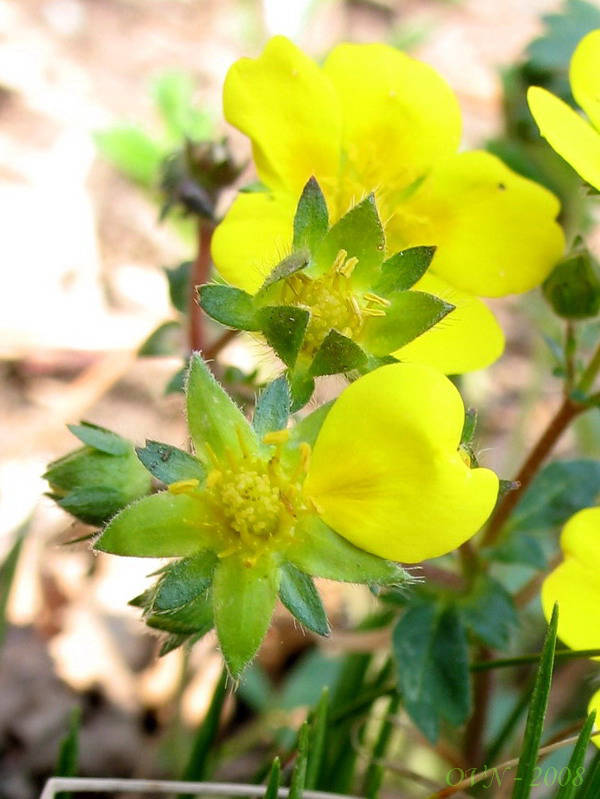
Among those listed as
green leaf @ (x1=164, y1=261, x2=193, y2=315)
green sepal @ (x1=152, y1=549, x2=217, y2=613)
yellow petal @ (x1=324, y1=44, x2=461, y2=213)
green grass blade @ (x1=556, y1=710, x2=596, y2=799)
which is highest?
yellow petal @ (x1=324, y1=44, x2=461, y2=213)

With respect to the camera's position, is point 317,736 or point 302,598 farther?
point 317,736

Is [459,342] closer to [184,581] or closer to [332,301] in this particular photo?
[332,301]

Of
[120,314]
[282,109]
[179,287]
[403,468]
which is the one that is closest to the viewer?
[403,468]

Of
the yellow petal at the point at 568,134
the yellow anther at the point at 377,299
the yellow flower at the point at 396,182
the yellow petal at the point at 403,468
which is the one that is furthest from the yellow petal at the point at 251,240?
the yellow petal at the point at 568,134

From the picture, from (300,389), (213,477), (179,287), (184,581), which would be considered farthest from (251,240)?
(179,287)

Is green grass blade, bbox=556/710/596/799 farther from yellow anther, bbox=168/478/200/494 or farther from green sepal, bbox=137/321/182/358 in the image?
green sepal, bbox=137/321/182/358

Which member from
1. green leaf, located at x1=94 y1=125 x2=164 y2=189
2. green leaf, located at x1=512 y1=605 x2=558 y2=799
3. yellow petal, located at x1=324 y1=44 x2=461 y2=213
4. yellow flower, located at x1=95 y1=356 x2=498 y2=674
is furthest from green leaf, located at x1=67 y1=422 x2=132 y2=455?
green leaf, located at x1=94 y1=125 x2=164 y2=189
